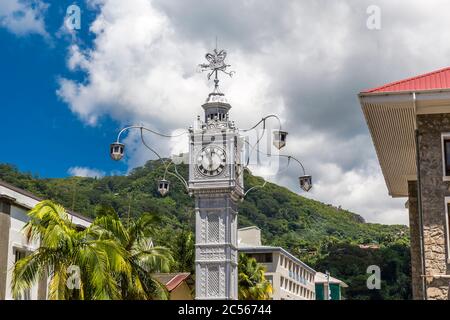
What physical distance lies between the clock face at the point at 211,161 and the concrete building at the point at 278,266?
36.8 m

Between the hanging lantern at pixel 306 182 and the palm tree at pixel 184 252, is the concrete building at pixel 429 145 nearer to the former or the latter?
the hanging lantern at pixel 306 182

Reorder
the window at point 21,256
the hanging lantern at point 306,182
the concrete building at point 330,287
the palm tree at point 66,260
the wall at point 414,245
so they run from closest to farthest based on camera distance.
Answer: the palm tree at point 66,260, the window at point 21,256, the wall at point 414,245, the hanging lantern at point 306,182, the concrete building at point 330,287

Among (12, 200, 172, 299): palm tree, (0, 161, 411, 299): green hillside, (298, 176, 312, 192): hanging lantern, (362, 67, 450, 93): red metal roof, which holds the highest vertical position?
(0, 161, 411, 299): green hillside

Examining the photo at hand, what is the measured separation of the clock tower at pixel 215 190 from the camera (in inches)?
1296

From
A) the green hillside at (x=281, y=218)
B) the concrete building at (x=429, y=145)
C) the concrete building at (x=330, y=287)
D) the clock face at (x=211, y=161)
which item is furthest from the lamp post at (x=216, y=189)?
the concrete building at (x=330, y=287)

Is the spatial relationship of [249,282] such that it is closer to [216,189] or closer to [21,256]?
[216,189]

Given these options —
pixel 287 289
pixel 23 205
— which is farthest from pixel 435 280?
pixel 287 289

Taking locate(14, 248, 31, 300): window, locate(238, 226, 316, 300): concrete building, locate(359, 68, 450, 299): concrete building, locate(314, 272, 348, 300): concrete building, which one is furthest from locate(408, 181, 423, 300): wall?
locate(314, 272, 348, 300): concrete building

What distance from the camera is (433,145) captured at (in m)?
18.7

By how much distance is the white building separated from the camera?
22047 millimetres

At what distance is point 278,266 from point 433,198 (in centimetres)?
5542

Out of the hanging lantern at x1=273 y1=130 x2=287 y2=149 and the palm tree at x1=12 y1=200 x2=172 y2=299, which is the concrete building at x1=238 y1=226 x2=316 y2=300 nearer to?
the hanging lantern at x1=273 y1=130 x2=287 y2=149
